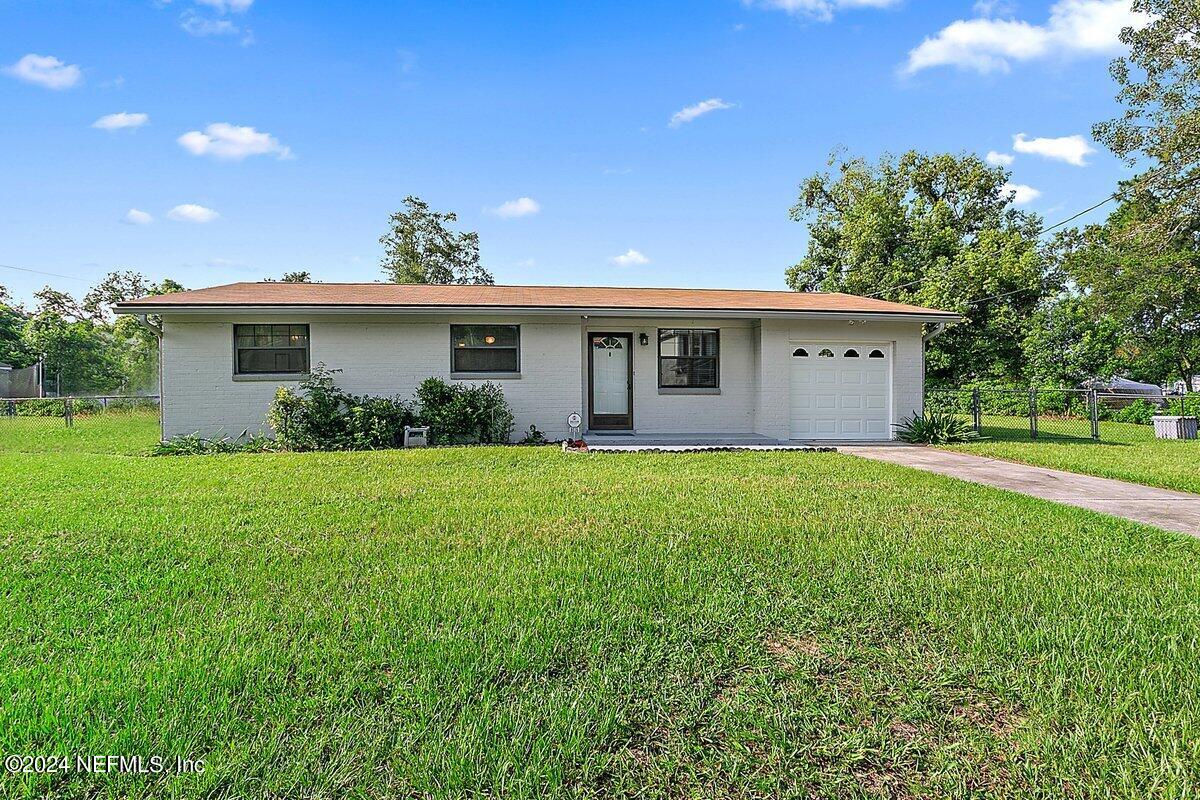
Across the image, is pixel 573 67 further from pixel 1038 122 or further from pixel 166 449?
pixel 1038 122

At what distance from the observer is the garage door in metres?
12.0

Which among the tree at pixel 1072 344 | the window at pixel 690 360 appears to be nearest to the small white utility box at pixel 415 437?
the window at pixel 690 360

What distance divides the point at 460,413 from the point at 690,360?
15.8 ft

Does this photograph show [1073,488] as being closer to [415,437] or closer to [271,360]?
[415,437]

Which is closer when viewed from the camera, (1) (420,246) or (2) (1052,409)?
(2) (1052,409)

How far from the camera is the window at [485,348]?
11336 millimetres

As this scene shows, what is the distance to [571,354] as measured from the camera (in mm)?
11469

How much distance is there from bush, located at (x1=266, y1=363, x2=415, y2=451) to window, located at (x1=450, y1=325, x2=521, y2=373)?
62.8 inches

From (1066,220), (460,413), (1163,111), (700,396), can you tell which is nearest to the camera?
(460,413)

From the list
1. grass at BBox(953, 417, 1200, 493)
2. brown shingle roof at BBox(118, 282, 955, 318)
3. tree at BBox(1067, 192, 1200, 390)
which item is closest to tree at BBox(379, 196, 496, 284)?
brown shingle roof at BBox(118, 282, 955, 318)

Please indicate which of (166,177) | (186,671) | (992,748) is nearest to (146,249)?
(166,177)

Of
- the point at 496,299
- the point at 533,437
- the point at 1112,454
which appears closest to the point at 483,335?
the point at 496,299

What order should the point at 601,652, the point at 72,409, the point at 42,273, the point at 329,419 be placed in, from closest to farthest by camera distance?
the point at 601,652
the point at 329,419
the point at 72,409
the point at 42,273

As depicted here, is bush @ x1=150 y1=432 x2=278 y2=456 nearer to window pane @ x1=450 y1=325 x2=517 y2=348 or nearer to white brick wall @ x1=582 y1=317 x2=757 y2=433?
window pane @ x1=450 y1=325 x2=517 y2=348
